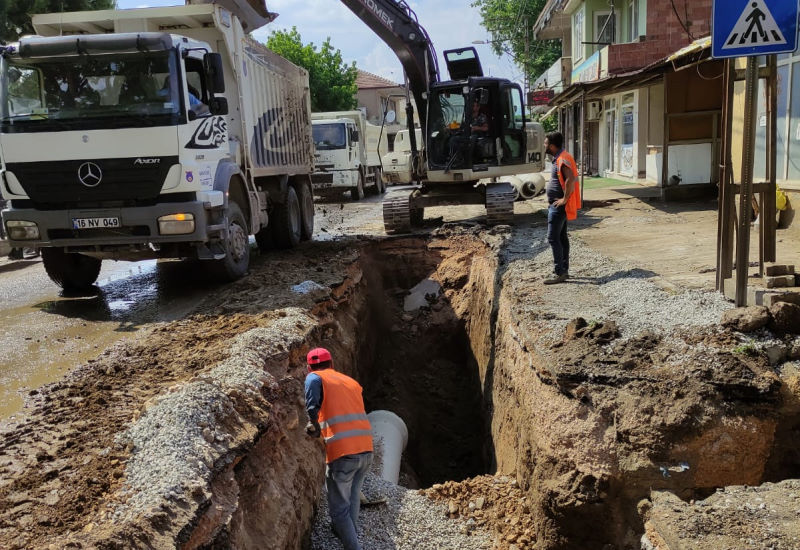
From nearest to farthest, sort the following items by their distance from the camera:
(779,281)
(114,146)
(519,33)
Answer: (779,281)
(114,146)
(519,33)

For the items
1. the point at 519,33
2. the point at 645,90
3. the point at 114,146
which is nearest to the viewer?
the point at 114,146

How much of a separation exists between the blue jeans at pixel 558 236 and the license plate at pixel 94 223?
16.3 feet

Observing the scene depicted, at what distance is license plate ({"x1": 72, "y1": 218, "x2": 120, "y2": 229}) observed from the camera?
7188 mm

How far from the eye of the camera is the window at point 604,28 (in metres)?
21.9

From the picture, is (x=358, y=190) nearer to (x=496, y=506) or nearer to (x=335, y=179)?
(x=335, y=179)

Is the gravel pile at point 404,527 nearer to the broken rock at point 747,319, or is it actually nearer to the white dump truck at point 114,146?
the broken rock at point 747,319

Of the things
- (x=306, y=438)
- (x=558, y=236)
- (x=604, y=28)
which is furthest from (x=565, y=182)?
(x=604, y=28)

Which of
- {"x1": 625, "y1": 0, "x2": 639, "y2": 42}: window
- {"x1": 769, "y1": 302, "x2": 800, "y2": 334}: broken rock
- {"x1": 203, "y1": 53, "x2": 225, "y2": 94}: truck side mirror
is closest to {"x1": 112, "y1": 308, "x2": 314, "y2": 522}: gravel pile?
{"x1": 203, "y1": 53, "x2": 225, "y2": 94}: truck side mirror

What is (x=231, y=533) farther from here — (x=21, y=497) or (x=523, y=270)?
(x=523, y=270)

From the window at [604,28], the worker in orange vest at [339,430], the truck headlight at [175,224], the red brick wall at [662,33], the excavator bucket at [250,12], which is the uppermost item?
the window at [604,28]

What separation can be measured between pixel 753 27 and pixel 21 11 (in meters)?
17.4

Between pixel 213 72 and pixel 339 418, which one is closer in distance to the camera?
pixel 339 418

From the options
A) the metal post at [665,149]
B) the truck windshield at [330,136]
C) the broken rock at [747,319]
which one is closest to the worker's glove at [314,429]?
the broken rock at [747,319]

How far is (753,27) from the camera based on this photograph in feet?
17.1
